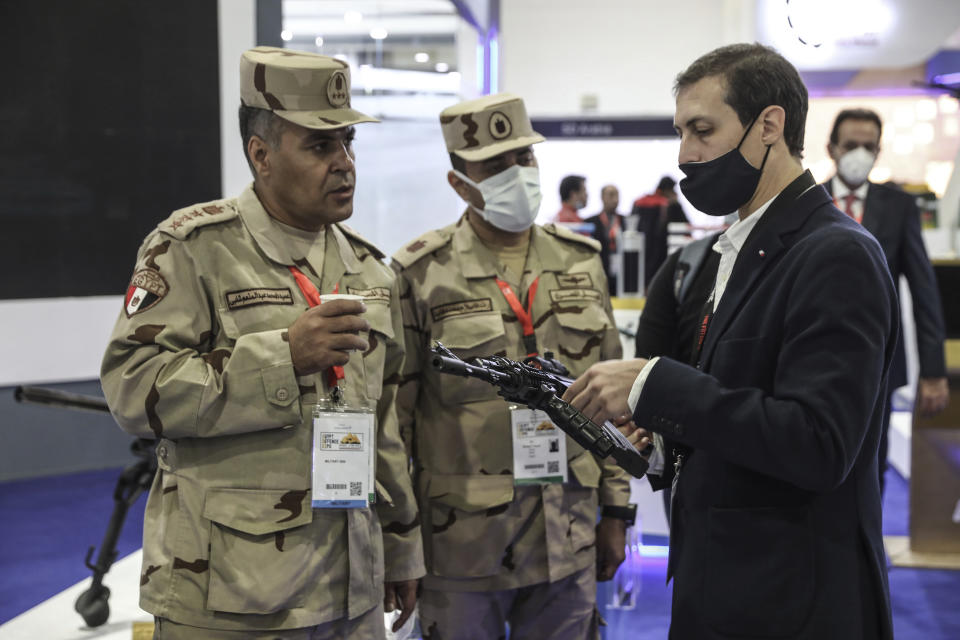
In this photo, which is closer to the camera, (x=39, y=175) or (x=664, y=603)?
(x=664, y=603)

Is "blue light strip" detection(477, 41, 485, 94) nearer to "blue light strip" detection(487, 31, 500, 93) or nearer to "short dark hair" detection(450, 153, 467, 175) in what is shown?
"blue light strip" detection(487, 31, 500, 93)

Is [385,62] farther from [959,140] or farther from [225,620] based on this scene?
[959,140]

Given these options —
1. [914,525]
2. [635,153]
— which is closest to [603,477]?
[914,525]

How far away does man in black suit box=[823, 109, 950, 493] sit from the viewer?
3.59m

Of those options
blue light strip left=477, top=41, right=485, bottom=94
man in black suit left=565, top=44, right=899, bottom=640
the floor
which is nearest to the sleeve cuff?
man in black suit left=565, top=44, right=899, bottom=640

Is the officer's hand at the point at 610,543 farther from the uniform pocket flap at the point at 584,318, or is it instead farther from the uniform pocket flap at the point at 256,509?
the uniform pocket flap at the point at 256,509

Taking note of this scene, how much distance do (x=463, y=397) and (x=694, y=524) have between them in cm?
91

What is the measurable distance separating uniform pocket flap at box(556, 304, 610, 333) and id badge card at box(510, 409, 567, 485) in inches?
9.9

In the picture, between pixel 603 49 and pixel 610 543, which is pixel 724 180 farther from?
pixel 603 49

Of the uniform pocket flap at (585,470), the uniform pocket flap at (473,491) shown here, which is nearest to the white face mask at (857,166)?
the uniform pocket flap at (585,470)

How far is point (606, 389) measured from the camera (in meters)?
1.45

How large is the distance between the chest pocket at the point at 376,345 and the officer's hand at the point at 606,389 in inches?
22.7

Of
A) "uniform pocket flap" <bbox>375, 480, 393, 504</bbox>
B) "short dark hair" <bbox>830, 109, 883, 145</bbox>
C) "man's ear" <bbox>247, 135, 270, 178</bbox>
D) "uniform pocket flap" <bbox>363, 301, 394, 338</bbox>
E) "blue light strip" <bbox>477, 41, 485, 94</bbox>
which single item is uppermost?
"blue light strip" <bbox>477, 41, 485, 94</bbox>

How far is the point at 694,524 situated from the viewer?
1.48 metres
